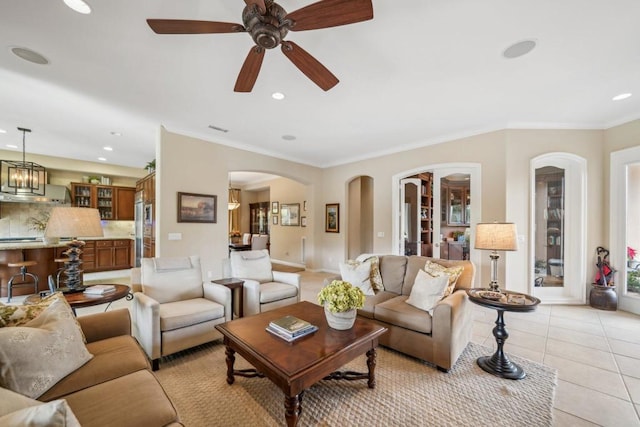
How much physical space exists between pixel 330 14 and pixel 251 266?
10.4 ft

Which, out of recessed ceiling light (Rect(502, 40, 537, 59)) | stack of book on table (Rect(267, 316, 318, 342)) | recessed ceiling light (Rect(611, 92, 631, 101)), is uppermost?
recessed ceiling light (Rect(502, 40, 537, 59))

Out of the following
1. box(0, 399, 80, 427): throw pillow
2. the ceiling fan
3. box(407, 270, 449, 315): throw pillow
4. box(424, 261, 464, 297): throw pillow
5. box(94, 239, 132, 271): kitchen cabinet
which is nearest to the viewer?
box(0, 399, 80, 427): throw pillow

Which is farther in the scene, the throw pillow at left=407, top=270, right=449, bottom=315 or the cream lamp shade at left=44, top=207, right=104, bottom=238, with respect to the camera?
the throw pillow at left=407, top=270, right=449, bottom=315

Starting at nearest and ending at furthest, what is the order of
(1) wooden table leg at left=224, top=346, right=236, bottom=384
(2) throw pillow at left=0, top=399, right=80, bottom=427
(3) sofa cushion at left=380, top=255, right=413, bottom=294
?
1. (2) throw pillow at left=0, top=399, right=80, bottom=427
2. (1) wooden table leg at left=224, top=346, right=236, bottom=384
3. (3) sofa cushion at left=380, top=255, right=413, bottom=294

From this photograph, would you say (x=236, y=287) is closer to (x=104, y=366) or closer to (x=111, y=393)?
(x=104, y=366)

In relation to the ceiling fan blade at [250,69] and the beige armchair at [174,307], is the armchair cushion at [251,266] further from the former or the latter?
the ceiling fan blade at [250,69]

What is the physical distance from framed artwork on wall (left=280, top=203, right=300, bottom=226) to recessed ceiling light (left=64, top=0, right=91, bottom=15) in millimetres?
6293

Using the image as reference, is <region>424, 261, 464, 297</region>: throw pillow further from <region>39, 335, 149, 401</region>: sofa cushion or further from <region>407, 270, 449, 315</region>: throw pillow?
<region>39, 335, 149, 401</region>: sofa cushion

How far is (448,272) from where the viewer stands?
2.70 metres

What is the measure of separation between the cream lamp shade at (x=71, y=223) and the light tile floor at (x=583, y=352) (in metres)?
2.23

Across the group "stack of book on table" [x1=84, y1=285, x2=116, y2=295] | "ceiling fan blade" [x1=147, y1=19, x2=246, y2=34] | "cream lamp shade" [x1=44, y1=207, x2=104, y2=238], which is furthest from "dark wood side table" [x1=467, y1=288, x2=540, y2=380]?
"cream lamp shade" [x1=44, y1=207, x2=104, y2=238]

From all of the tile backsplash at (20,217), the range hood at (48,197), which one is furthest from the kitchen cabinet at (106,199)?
the tile backsplash at (20,217)

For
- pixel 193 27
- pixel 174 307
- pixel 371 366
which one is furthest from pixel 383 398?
pixel 193 27

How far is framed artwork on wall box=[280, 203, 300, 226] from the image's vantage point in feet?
26.4
